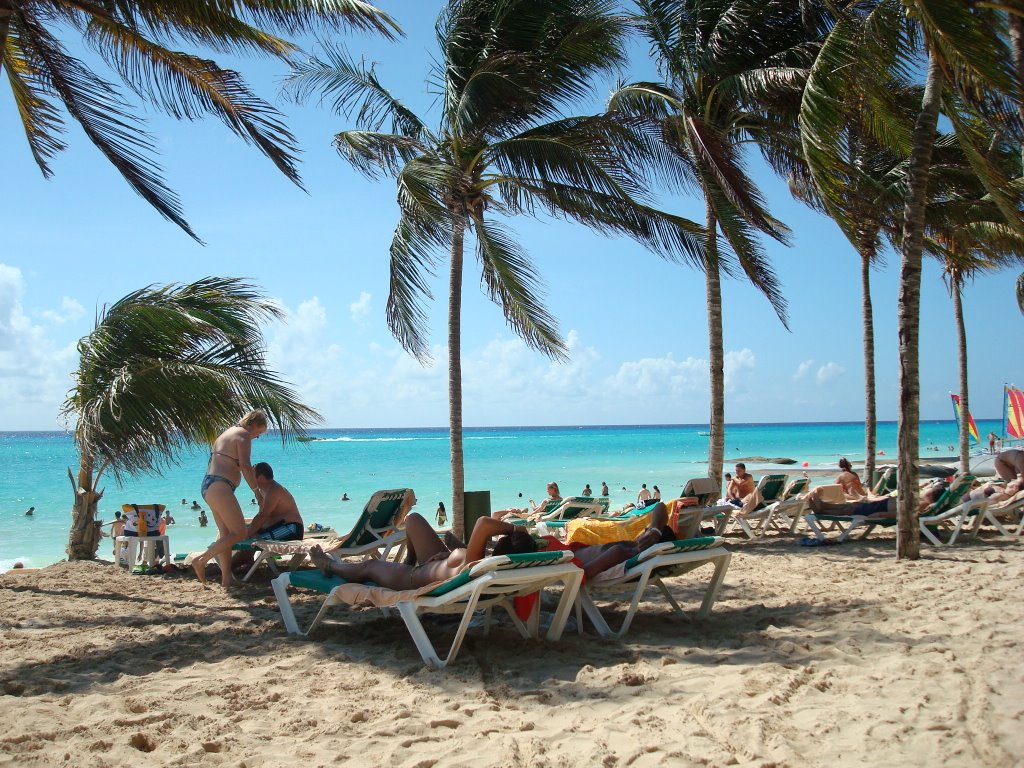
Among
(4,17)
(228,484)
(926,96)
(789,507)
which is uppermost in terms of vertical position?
(926,96)

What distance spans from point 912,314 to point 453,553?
191 inches

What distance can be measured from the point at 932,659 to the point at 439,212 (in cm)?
573

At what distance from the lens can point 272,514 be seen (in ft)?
21.8

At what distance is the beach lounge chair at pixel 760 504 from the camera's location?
9.29 meters

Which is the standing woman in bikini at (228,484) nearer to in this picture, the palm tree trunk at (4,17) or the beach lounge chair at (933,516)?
the palm tree trunk at (4,17)

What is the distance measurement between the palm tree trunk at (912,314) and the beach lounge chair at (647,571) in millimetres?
2930

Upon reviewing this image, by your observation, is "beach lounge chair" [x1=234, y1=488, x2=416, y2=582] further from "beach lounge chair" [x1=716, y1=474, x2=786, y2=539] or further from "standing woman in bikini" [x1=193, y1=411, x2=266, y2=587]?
"beach lounge chair" [x1=716, y1=474, x2=786, y2=539]

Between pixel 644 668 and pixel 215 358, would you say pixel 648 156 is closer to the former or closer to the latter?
pixel 215 358

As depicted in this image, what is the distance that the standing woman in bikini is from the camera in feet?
20.7

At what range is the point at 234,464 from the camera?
636cm

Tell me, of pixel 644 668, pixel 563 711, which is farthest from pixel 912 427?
pixel 563 711

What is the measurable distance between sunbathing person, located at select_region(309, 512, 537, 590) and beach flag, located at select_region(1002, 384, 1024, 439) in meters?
26.1

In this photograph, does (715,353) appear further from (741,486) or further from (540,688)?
(540,688)


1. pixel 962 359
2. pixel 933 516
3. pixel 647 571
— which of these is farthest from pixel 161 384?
pixel 962 359
